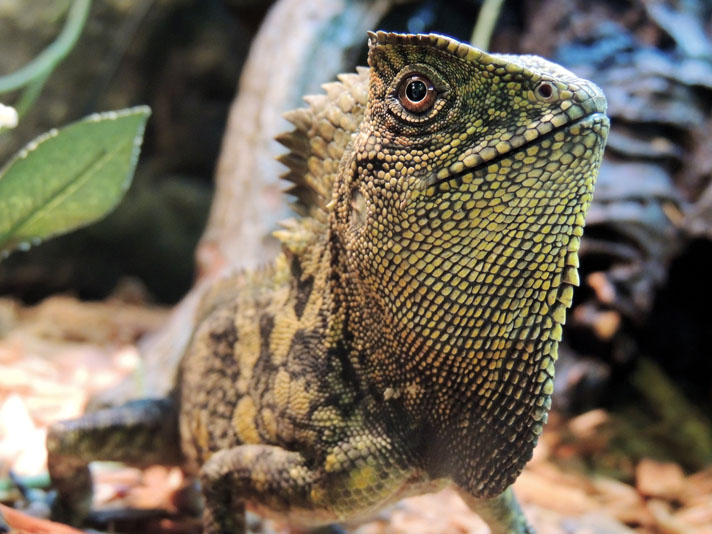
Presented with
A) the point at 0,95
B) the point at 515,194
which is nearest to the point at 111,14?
the point at 0,95

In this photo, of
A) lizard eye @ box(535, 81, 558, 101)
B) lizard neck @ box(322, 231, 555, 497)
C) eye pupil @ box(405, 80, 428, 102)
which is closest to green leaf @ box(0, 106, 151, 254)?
lizard neck @ box(322, 231, 555, 497)

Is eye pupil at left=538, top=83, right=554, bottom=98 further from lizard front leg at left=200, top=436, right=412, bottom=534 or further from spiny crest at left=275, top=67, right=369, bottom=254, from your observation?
lizard front leg at left=200, top=436, right=412, bottom=534

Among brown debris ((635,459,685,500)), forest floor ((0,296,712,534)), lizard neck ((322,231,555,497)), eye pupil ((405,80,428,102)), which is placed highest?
eye pupil ((405,80,428,102))

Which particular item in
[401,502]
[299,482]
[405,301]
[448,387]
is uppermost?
[405,301]

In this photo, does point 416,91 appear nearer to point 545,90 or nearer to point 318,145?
point 545,90

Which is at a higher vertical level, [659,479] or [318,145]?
[318,145]

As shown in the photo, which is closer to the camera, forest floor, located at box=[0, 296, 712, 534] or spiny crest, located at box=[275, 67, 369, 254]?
spiny crest, located at box=[275, 67, 369, 254]

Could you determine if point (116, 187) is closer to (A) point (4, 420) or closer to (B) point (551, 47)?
(A) point (4, 420)

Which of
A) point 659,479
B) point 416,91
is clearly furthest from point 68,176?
A: point 659,479
